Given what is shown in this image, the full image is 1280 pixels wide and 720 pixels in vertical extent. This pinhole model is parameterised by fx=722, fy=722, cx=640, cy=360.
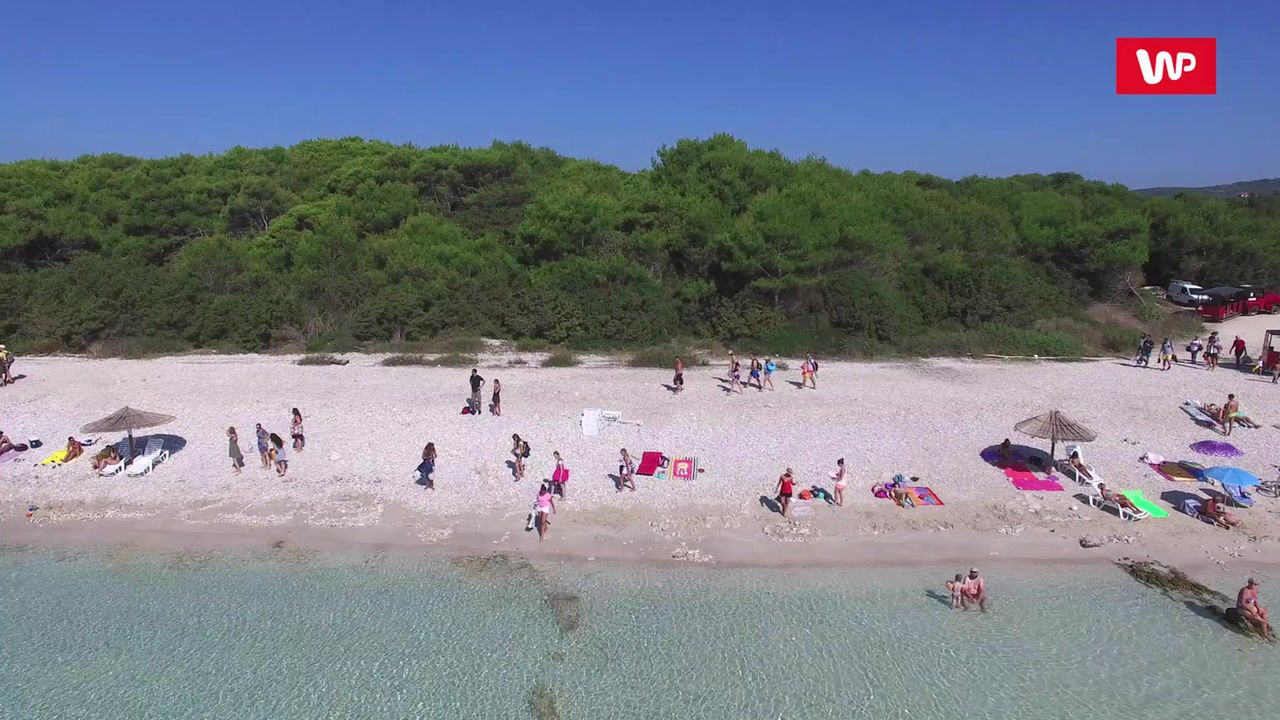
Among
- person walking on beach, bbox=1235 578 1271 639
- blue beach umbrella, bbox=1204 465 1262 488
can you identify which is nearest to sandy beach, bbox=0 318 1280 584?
blue beach umbrella, bbox=1204 465 1262 488

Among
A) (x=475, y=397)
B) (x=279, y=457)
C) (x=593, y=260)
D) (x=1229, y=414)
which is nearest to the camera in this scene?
(x=279, y=457)

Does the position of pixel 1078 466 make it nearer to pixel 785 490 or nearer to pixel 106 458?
pixel 785 490

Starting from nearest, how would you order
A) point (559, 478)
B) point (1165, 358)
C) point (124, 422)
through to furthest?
point (559, 478) < point (124, 422) < point (1165, 358)

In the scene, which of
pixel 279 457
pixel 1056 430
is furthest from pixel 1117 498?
pixel 279 457

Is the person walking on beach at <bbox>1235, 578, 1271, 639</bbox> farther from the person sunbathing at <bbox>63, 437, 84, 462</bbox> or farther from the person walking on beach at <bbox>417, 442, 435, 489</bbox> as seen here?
the person sunbathing at <bbox>63, 437, 84, 462</bbox>

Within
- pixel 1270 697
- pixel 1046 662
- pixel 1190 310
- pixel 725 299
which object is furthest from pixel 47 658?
pixel 1190 310

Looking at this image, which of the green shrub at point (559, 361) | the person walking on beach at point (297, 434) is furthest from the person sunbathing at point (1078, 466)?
the person walking on beach at point (297, 434)

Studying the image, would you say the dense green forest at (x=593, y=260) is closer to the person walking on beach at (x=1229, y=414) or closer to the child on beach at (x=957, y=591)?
the person walking on beach at (x=1229, y=414)
